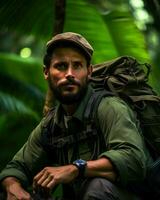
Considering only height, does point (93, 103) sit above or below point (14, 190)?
above

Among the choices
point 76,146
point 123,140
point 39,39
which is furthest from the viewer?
point 39,39

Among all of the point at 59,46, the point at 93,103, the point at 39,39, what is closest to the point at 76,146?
the point at 93,103

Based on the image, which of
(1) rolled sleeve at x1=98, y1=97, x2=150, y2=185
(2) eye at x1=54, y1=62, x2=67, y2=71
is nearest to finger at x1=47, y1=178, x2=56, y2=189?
(1) rolled sleeve at x1=98, y1=97, x2=150, y2=185

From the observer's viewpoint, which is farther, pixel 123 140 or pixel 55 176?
pixel 123 140

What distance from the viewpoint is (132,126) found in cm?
351

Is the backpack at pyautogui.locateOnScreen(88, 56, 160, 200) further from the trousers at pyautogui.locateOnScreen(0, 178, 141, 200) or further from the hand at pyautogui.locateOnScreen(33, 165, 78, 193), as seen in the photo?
the hand at pyautogui.locateOnScreen(33, 165, 78, 193)

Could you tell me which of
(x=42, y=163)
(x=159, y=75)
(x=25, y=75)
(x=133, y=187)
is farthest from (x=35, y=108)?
(x=133, y=187)

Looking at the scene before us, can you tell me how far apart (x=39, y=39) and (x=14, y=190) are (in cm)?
323

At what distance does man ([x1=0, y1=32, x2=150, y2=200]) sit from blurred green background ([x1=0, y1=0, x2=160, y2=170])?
1.09 metres

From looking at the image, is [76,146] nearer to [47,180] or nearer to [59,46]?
[47,180]

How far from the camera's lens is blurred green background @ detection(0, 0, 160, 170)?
579 centimetres

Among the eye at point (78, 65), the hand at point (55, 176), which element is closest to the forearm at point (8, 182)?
the hand at point (55, 176)

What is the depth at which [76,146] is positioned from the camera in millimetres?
3645

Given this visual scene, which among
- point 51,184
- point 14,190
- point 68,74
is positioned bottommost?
point 14,190
